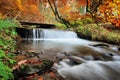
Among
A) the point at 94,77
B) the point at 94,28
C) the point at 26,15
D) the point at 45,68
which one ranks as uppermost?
the point at 26,15

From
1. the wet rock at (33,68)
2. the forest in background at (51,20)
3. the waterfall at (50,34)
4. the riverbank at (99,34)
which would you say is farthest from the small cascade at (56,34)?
the wet rock at (33,68)

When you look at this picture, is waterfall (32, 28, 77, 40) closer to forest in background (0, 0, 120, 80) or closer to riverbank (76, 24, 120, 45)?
forest in background (0, 0, 120, 80)

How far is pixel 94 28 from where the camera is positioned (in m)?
14.2

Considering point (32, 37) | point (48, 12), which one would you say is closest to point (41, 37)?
point (32, 37)

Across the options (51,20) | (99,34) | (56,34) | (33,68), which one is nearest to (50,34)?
(56,34)

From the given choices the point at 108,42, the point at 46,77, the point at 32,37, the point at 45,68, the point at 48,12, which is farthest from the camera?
the point at 48,12

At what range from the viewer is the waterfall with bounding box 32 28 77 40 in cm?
1387

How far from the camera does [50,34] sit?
14.5 m

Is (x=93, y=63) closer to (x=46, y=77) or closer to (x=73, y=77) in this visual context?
(x=73, y=77)

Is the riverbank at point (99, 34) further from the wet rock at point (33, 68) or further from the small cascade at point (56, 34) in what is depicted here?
the wet rock at point (33, 68)

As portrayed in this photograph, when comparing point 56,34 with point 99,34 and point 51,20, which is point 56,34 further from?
point 51,20

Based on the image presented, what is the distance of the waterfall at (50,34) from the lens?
13867mm

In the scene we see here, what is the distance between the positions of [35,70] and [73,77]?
126 centimetres

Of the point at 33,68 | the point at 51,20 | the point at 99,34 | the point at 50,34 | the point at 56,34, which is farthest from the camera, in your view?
the point at 51,20
